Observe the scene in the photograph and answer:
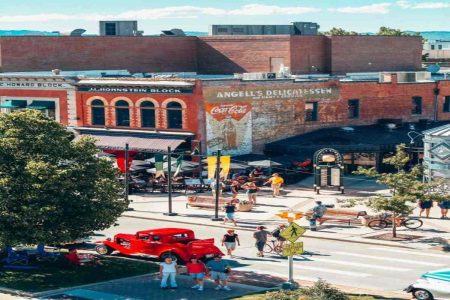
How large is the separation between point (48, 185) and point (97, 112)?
34.7 metres

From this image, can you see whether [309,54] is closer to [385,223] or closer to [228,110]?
[228,110]

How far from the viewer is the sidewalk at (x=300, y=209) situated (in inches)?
1741

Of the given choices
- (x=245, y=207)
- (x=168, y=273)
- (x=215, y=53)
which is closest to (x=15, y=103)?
(x=215, y=53)

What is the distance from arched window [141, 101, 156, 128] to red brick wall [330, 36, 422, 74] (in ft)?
77.5

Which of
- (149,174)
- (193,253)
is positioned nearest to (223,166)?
(149,174)

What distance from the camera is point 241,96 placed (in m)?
65.1

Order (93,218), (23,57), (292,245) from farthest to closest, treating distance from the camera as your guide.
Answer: (23,57)
(93,218)
(292,245)

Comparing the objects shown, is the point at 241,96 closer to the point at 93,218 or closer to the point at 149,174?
the point at 149,174

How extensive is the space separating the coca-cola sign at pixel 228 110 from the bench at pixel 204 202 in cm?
1106

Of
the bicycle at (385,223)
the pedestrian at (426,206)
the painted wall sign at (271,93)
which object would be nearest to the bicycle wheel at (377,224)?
the bicycle at (385,223)

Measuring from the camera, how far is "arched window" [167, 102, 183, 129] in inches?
2554

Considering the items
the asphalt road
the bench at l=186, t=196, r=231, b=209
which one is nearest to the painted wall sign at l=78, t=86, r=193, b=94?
the bench at l=186, t=196, r=231, b=209

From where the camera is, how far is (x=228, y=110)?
6475cm

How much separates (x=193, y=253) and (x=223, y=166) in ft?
53.7
